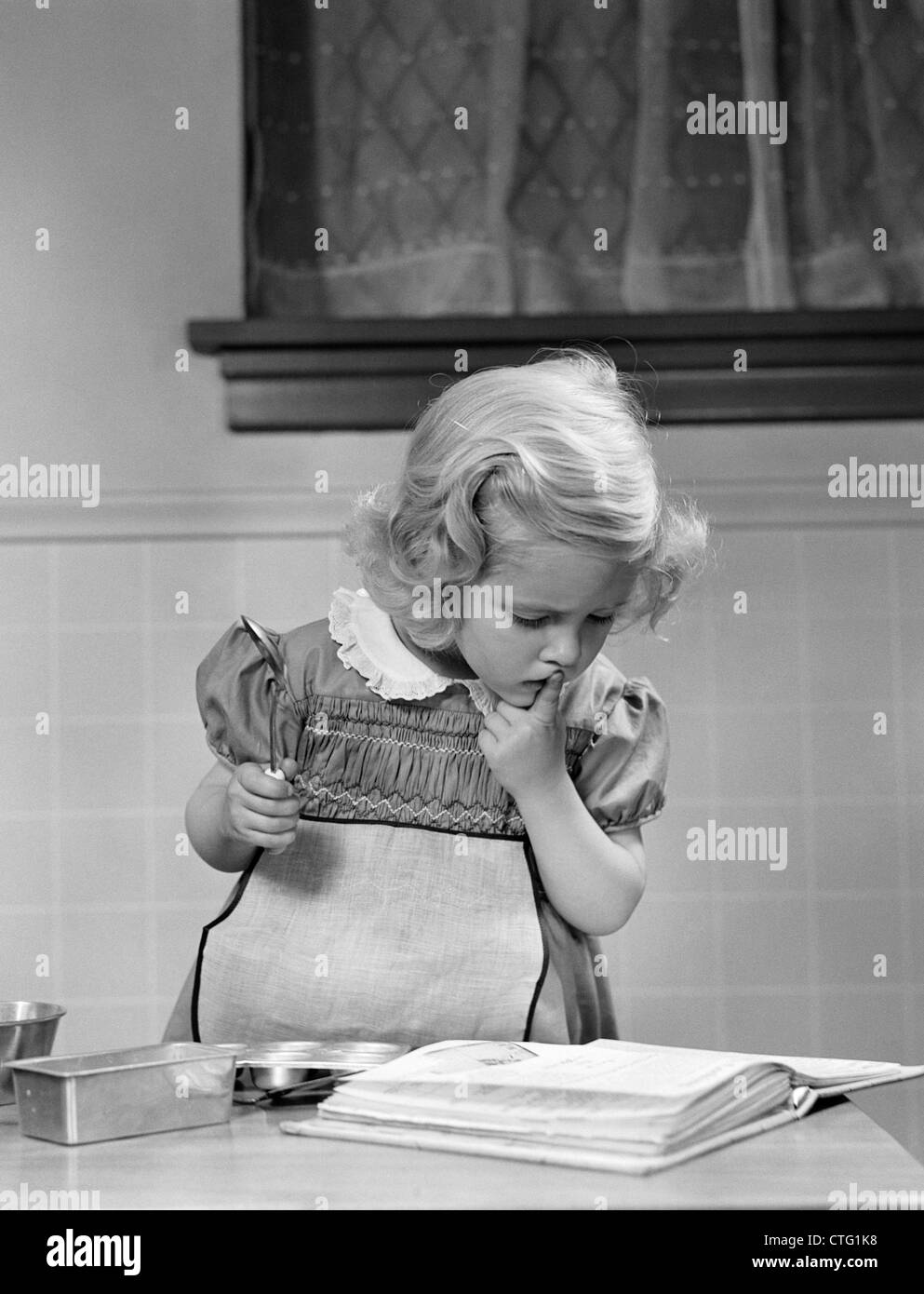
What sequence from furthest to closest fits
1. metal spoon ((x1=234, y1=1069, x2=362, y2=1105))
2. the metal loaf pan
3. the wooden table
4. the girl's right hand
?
the girl's right hand
metal spoon ((x1=234, y1=1069, x2=362, y2=1105))
the metal loaf pan
the wooden table

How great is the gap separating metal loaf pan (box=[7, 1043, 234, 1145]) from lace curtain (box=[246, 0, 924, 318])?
129 centimetres

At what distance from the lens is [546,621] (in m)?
1.07

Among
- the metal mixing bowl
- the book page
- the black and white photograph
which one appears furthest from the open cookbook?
the black and white photograph

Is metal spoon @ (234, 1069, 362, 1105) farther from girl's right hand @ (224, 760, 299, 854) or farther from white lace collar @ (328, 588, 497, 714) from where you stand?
white lace collar @ (328, 588, 497, 714)

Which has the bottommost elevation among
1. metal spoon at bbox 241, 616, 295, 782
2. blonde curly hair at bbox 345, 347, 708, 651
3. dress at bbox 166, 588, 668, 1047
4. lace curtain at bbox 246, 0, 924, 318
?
dress at bbox 166, 588, 668, 1047

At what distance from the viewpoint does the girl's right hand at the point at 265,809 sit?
1039mm

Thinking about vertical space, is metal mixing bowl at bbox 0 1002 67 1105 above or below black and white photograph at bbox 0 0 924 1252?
below

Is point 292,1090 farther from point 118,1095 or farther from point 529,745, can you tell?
point 529,745

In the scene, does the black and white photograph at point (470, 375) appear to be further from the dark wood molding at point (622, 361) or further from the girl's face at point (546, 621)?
the girl's face at point (546, 621)

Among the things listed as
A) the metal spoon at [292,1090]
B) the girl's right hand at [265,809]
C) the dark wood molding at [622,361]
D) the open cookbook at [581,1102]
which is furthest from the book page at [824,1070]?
the dark wood molding at [622,361]

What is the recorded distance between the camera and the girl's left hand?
3.59ft
